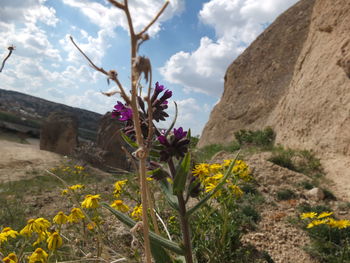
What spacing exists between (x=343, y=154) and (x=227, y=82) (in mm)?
10514

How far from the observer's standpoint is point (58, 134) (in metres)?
19.4

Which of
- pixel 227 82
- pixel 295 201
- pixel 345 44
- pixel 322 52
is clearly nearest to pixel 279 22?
pixel 227 82

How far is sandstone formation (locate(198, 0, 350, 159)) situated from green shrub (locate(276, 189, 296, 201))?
231 centimetres

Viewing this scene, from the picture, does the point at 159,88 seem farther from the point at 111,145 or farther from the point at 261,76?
the point at 111,145

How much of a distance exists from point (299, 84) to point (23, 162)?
471 inches

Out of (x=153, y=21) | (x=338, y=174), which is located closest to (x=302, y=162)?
(x=338, y=174)

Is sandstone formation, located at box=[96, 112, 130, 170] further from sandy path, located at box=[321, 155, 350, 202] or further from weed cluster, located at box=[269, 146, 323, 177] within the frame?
sandy path, located at box=[321, 155, 350, 202]

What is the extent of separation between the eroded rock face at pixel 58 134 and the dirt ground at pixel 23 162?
2917 mm

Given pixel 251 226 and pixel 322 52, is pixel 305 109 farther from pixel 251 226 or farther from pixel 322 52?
pixel 251 226

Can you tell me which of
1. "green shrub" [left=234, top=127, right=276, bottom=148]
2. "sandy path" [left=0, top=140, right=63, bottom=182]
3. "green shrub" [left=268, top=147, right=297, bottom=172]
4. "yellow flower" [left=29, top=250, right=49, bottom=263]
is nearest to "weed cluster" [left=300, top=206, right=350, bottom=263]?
"yellow flower" [left=29, top=250, right=49, bottom=263]

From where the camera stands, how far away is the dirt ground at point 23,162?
11498 mm

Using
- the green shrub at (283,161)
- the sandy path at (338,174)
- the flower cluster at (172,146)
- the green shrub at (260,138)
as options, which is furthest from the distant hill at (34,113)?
the flower cluster at (172,146)

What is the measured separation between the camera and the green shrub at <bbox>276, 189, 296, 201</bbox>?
464cm

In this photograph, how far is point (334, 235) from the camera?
3.29 meters
